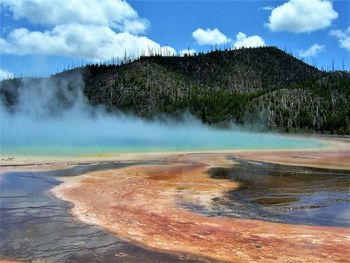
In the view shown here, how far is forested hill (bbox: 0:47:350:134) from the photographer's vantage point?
103562 millimetres

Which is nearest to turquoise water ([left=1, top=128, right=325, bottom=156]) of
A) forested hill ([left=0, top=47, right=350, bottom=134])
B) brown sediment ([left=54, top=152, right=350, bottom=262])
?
brown sediment ([left=54, top=152, right=350, bottom=262])

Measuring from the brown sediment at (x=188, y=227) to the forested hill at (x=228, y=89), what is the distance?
80.5 metres

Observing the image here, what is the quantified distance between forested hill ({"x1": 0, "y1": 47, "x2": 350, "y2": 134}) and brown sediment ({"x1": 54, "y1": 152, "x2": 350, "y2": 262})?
3171 inches

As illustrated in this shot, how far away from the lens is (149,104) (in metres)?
132

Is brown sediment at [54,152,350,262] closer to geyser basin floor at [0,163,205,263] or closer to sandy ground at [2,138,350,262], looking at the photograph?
sandy ground at [2,138,350,262]

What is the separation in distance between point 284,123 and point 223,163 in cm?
7878

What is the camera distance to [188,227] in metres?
10.5

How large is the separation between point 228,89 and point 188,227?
143m

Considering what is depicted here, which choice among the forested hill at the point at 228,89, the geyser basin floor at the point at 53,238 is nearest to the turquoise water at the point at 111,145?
the geyser basin floor at the point at 53,238

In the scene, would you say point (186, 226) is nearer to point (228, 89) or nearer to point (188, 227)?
point (188, 227)

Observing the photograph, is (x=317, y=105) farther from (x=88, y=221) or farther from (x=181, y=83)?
(x=88, y=221)

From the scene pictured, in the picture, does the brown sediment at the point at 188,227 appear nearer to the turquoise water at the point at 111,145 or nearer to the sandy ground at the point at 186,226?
the sandy ground at the point at 186,226

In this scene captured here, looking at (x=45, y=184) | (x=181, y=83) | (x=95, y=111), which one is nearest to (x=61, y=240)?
(x=45, y=184)

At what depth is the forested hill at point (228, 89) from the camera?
10356 cm
